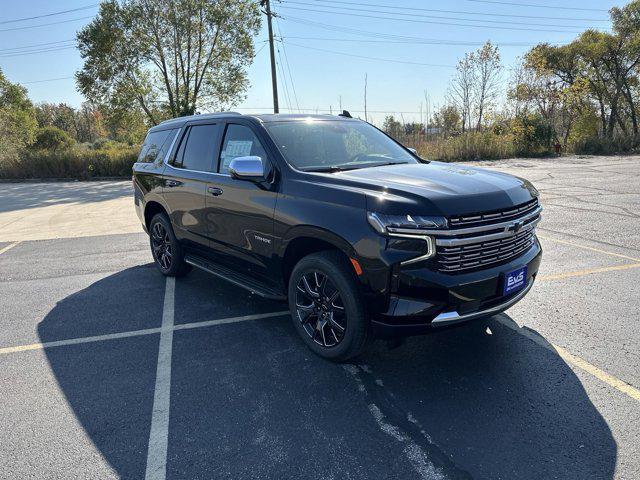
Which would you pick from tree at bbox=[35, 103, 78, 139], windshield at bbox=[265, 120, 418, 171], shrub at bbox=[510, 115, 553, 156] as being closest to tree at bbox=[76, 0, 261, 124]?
shrub at bbox=[510, 115, 553, 156]

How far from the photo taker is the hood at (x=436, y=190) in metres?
2.87

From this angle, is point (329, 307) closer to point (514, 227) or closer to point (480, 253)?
point (480, 253)

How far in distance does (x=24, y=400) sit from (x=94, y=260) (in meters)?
4.23

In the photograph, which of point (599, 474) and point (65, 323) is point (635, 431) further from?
point (65, 323)

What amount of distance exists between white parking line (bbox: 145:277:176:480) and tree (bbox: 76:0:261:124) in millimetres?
24210

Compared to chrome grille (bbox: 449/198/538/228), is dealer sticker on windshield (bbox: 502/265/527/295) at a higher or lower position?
lower

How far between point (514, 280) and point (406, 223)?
1.01 meters

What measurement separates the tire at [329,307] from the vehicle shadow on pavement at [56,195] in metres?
13.3

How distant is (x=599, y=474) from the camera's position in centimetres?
224

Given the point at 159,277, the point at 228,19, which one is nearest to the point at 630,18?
the point at 228,19

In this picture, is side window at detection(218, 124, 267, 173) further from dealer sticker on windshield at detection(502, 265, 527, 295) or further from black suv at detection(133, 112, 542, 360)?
dealer sticker on windshield at detection(502, 265, 527, 295)

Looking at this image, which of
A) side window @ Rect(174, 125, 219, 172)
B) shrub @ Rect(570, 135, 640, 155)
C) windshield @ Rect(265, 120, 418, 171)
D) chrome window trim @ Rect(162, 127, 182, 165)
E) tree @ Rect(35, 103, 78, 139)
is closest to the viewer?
windshield @ Rect(265, 120, 418, 171)

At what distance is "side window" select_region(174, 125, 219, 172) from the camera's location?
4.65 meters

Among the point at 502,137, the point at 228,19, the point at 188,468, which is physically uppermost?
the point at 228,19
